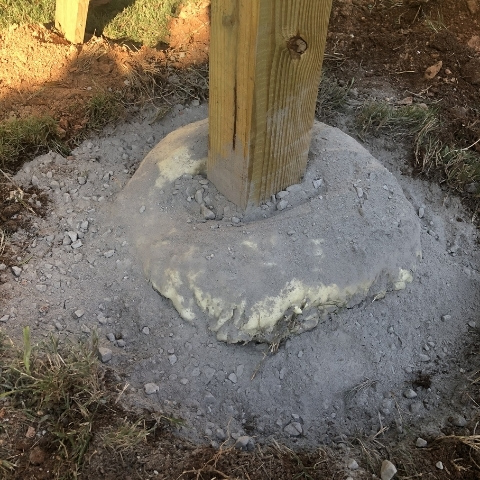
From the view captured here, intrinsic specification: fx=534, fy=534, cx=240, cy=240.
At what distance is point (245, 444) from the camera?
1.85 metres

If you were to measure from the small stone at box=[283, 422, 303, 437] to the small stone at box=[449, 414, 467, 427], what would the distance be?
587 millimetres

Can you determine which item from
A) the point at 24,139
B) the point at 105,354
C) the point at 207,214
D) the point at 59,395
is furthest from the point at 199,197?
the point at 24,139

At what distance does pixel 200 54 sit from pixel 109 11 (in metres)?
0.82

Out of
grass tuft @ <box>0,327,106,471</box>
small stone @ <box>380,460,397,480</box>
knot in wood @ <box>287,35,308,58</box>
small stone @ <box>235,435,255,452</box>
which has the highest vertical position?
knot in wood @ <box>287,35,308,58</box>

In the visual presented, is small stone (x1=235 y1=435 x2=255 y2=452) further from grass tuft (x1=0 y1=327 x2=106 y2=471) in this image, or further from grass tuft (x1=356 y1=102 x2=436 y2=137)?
grass tuft (x1=356 y1=102 x2=436 y2=137)

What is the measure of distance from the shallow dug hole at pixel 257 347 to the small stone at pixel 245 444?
0.16 feet

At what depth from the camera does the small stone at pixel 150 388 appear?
6.39ft

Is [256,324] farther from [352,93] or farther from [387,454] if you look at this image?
[352,93]

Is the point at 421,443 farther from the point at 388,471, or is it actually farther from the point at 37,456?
the point at 37,456

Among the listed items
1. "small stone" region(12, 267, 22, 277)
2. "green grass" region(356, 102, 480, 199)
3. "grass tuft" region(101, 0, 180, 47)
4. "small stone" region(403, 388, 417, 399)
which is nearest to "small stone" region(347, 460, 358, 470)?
"small stone" region(403, 388, 417, 399)

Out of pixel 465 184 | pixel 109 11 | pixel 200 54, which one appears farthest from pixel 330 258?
pixel 109 11

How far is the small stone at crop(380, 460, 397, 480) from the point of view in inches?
69.3

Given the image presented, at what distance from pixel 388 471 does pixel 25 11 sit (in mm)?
3546

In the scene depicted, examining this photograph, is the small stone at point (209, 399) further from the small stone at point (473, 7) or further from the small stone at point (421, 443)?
the small stone at point (473, 7)
